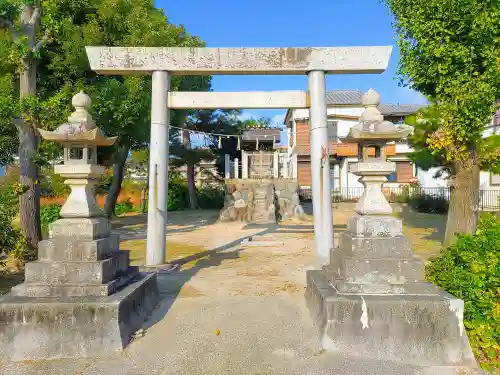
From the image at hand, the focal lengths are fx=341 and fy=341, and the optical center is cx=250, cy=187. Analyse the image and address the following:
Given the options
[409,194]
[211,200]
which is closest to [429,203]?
[409,194]

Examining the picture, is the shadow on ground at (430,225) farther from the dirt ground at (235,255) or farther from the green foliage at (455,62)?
the green foliage at (455,62)

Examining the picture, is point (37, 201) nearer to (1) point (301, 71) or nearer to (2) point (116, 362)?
(2) point (116, 362)

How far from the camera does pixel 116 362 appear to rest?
13.1 ft

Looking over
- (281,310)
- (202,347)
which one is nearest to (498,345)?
(281,310)

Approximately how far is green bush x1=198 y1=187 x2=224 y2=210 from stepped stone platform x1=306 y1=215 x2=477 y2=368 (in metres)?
22.7

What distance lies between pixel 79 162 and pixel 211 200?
74.4ft

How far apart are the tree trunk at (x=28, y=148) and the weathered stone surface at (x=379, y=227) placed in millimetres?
7931

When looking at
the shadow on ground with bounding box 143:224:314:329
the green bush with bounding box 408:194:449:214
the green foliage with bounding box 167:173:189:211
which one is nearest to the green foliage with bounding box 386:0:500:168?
the shadow on ground with bounding box 143:224:314:329

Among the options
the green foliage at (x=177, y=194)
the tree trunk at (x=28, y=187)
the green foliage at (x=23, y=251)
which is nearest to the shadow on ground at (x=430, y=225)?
the green foliage at (x=23, y=251)

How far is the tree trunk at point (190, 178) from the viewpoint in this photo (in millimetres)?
24703

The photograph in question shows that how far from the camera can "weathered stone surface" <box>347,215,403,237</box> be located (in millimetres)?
4629

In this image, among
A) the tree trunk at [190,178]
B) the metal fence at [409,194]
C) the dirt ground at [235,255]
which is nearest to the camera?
the dirt ground at [235,255]

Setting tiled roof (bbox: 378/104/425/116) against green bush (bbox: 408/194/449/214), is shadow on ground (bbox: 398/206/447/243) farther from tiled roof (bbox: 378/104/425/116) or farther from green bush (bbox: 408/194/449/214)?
tiled roof (bbox: 378/104/425/116)

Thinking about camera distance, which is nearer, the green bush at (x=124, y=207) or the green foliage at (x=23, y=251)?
the green foliage at (x=23, y=251)
